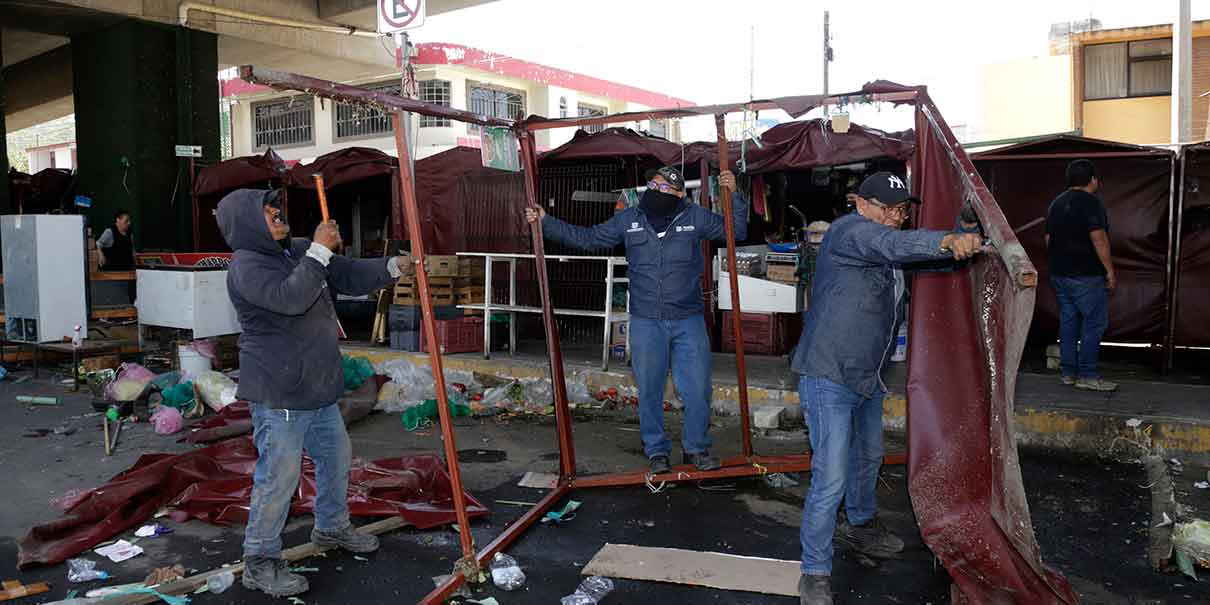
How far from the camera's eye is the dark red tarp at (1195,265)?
8688 mm

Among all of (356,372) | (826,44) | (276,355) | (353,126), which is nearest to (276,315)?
(276,355)

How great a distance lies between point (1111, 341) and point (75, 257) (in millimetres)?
12365

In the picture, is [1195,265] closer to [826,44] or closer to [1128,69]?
[826,44]

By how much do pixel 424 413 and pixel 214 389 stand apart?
7.18ft

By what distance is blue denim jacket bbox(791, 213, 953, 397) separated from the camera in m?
3.89

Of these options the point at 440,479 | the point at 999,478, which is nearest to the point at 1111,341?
the point at 999,478

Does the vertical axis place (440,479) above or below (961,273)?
below

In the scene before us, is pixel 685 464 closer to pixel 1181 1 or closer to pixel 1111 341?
pixel 1111 341

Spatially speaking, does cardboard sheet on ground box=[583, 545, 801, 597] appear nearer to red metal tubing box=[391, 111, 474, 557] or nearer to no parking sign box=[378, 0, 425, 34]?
red metal tubing box=[391, 111, 474, 557]

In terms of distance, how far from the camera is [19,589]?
4125 mm

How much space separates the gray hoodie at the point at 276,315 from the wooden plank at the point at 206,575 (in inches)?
34.6

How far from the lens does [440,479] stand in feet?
18.3

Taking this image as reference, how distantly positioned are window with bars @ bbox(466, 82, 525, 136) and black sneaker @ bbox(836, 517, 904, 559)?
703 inches

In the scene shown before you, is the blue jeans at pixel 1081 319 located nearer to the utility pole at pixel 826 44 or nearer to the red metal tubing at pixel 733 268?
the red metal tubing at pixel 733 268
